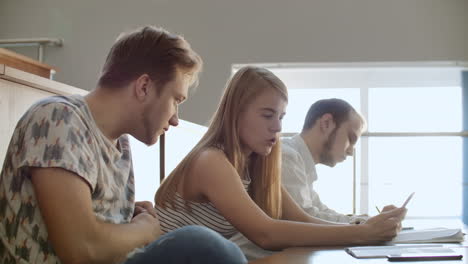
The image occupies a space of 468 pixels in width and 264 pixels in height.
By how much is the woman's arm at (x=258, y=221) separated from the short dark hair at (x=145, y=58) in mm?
380

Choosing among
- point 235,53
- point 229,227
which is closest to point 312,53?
point 235,53

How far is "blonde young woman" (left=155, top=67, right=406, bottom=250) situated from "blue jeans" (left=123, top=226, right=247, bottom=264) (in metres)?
0.51

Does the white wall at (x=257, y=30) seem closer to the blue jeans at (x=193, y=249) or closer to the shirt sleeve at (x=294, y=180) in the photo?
the shirt sleeve at (x=294, y=180)

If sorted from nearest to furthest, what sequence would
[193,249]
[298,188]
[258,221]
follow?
[193,249], [258,221], [298,188]

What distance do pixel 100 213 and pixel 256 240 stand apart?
16.9 inches

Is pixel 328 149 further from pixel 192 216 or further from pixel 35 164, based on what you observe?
pixel 35 164

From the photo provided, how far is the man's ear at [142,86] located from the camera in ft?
3.63

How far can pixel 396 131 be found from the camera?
502 centimetres

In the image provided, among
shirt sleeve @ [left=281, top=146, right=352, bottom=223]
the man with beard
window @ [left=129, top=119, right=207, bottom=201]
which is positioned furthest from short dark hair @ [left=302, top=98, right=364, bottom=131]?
window @ [left=129, top=119, right=207, bottom=201]

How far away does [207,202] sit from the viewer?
1543 millimetres

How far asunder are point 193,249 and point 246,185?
34.8 inches

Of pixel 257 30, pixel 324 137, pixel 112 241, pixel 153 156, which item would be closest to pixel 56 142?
pixel 112 241

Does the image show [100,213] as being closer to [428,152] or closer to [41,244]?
[41,244]

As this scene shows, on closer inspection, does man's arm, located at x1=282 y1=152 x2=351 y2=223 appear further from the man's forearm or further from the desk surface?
the man's forearm
